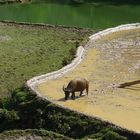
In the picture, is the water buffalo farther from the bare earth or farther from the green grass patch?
the green grass patch

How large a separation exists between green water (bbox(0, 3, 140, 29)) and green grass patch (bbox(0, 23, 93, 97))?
399 cm

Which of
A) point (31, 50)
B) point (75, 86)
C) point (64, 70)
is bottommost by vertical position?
point (31, 50)

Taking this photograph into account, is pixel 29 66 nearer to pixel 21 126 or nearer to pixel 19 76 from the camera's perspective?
pixel 19 76

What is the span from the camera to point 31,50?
77.7 ft

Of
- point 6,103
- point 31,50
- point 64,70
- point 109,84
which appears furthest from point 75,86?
point 31,50

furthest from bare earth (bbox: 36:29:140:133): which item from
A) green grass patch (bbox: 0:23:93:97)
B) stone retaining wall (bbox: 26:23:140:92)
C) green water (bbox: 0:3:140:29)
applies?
green water (bbox: 0:3:140:29)

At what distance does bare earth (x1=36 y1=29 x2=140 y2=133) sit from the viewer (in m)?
15.4

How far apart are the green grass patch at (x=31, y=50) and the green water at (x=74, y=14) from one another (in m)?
3.99

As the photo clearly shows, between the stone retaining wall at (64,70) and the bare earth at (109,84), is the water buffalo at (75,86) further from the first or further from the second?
the stone retaining wall at (64,70)

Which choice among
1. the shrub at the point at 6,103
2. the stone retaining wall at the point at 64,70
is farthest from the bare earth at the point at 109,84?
the shrub at the point at 6,103

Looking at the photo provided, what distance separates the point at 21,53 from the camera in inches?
914

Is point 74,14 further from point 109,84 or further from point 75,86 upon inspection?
point 75,86

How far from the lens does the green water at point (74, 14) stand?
3234 cm

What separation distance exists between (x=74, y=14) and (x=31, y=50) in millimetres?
11630
